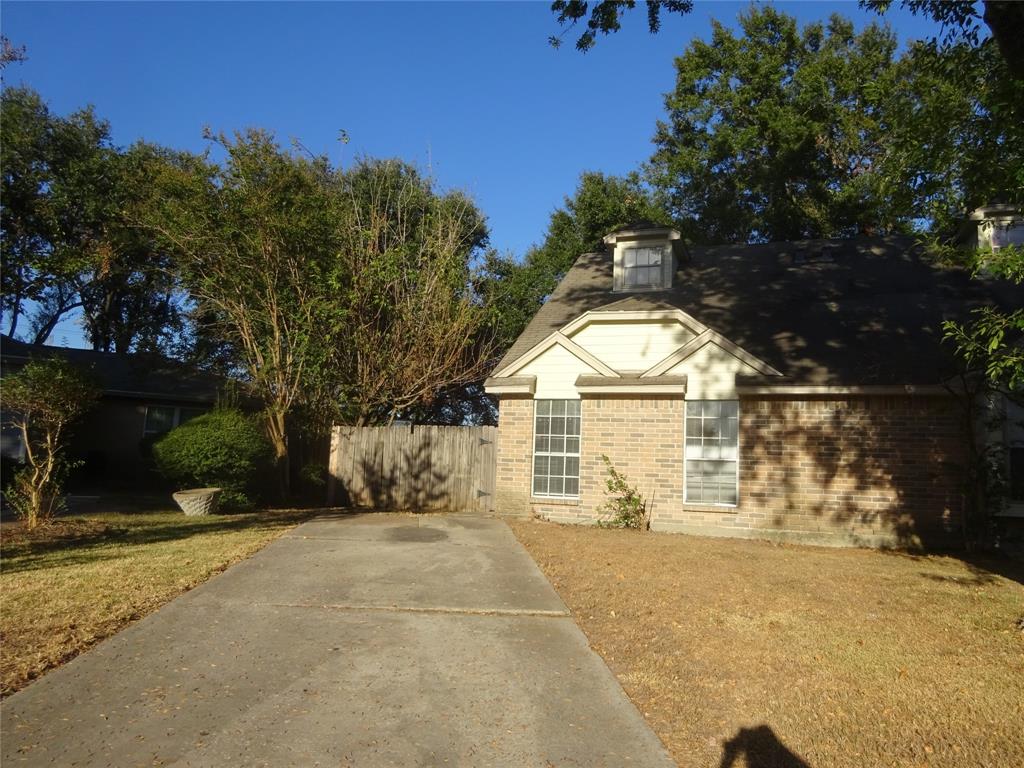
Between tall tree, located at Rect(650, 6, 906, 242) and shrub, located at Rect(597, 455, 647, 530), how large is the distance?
15039 millimetres

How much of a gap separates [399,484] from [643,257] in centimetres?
763

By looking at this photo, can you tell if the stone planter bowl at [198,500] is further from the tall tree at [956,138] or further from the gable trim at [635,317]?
the tall tree at [956,138]

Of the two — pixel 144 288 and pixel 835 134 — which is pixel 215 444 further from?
pixel 835 134

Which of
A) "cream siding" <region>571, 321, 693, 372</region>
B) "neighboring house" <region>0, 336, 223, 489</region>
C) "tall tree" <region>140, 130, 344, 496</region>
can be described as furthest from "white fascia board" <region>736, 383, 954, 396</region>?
"neighboring house" <region>0, 336, 223, 489</region>

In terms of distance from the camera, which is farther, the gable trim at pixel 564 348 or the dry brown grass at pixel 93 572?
the gable trim at pixel 564 348

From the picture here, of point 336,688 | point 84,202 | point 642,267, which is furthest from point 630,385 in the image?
point 84,202

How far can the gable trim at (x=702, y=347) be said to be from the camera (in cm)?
1157

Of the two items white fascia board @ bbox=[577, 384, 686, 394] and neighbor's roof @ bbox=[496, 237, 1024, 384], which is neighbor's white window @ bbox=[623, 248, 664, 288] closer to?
neighbor's roof @ bbox=[496, 237, 1024, 384]

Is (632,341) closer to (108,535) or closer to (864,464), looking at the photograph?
(864,464)

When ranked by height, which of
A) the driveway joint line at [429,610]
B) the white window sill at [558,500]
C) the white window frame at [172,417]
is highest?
the white window frame at [172,417]

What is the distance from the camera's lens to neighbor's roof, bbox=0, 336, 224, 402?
21906 millimetres

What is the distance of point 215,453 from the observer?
12812 millimetres

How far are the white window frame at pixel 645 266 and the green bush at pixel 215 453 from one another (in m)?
8.77

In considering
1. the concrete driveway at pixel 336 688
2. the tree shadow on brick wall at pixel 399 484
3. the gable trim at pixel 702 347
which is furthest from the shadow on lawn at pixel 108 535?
the gable trim at pixel 702 347
